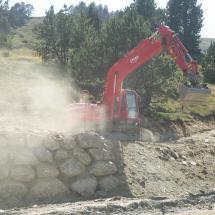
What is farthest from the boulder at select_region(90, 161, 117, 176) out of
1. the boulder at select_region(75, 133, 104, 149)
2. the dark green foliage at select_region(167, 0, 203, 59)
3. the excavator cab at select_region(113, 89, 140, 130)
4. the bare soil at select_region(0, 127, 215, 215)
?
the dark green foliage at select_region(167, 0, 203, 59)

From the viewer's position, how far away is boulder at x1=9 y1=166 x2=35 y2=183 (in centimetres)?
1334

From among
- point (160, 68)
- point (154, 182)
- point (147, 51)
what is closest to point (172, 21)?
point (160, 68)

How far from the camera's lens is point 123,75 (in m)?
21.1

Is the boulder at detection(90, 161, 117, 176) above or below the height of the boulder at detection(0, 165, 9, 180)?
below

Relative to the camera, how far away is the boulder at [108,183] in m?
14.6

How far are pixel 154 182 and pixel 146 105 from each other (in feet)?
57.4

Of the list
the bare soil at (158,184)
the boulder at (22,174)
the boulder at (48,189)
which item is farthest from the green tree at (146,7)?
the boulder at (22,174)

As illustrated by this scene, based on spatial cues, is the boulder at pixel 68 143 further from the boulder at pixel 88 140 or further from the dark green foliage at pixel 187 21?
the dark green foliage at pixel 187 21

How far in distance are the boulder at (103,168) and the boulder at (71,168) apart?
0.41m

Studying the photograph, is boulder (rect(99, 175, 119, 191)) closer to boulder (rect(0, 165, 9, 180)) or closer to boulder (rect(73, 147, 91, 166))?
boulder (rect(73, 147, 91, 166))

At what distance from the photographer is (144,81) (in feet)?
104

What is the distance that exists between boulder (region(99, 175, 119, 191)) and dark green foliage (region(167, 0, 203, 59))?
5888cm

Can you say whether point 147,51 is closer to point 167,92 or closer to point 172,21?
point 167,92

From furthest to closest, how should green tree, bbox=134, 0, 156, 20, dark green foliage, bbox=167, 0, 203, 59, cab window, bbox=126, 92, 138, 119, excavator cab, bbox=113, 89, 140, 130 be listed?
dark green foliage, bbox=167, 0, 203, 59, green tree, bbox=134, 0, 156, 20, cab window, bbox=126, 92, 138, 119, excavator cab, bbox=113, 89, 140, 130
